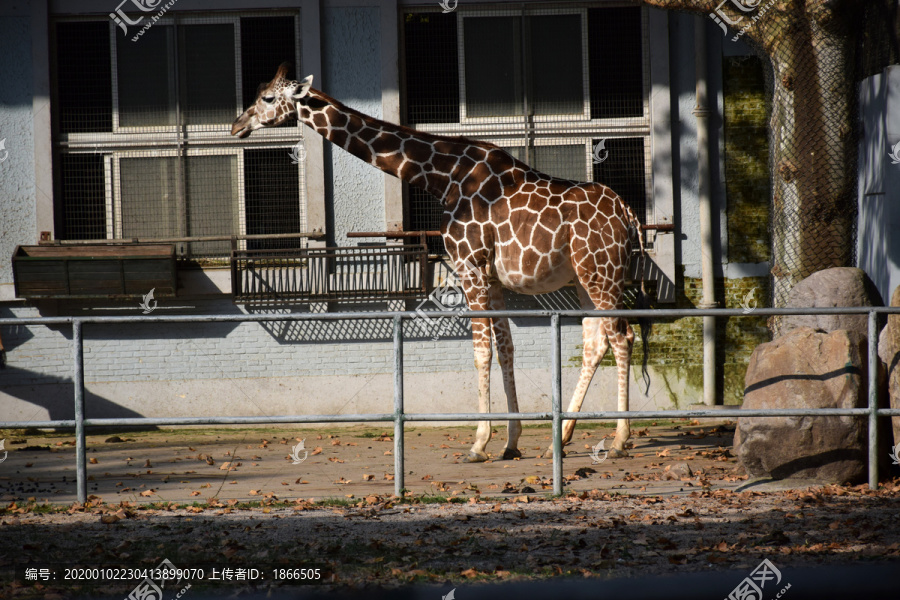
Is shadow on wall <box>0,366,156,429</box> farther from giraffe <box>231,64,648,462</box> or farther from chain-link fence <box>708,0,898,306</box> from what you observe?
chain-link fence <box>708,0,898,306</box>

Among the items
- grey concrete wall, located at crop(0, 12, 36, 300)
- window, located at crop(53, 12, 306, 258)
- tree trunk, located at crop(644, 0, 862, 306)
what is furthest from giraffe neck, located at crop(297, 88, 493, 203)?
grey concrete wall, located at crop(0, 12, 36, 300)

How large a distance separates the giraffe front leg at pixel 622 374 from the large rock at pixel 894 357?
1.99 metres

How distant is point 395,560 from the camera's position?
4031mm

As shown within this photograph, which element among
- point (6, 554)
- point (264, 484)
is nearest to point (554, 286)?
point (264, 484)

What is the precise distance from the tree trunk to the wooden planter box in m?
5.96

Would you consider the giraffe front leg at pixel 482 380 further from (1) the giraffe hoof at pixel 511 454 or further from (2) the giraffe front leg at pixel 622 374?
(2) the giraffe front leg at pixel 622 374

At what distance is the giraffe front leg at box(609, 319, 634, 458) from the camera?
6961 mm

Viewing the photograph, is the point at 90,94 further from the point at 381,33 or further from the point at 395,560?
the point at 395,560

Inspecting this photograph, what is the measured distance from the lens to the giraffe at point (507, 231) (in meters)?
7.01

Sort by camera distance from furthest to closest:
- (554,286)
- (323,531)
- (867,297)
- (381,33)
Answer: (381,33), (554,286), (867,297), (323,531)

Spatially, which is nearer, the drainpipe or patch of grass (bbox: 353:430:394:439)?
patch of grass (bbox: 353:430:394:439)

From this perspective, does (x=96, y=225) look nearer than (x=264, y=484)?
No

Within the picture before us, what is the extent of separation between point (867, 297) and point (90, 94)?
8.07 metres

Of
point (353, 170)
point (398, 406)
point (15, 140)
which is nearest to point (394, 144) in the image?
point (353, 170)
